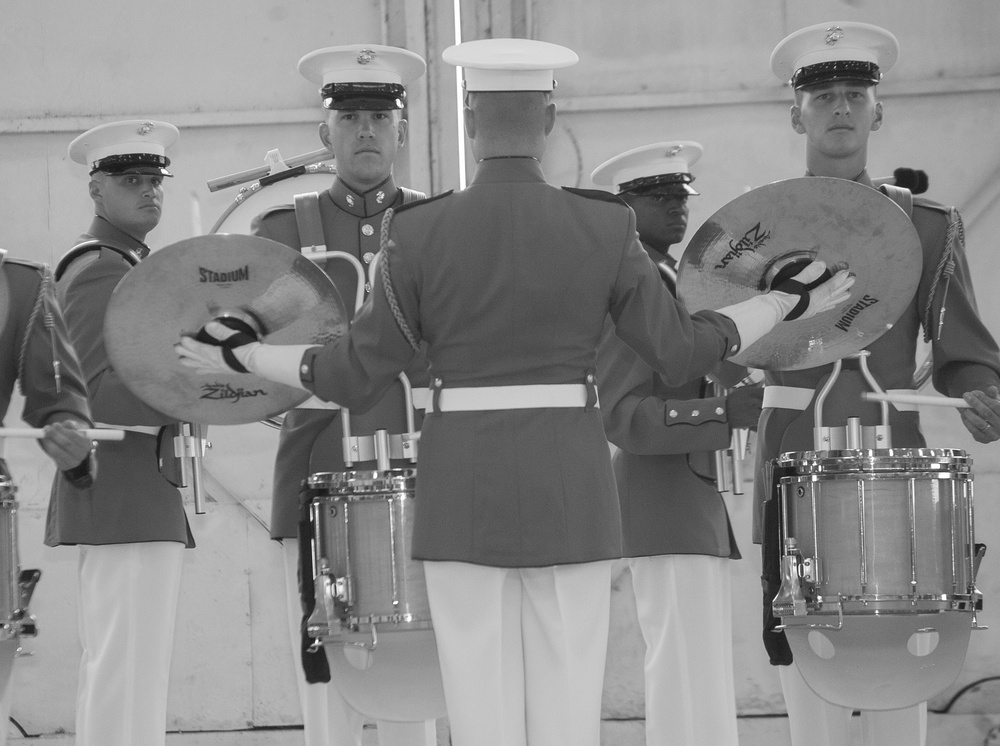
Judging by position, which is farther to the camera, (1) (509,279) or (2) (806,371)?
(2) (806,371)

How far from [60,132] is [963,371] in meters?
4.17

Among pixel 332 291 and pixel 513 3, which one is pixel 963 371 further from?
pixel 513 3

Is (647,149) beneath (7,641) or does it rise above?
above

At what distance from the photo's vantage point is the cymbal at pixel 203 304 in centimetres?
359

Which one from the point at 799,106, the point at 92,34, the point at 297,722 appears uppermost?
the point at 92,34

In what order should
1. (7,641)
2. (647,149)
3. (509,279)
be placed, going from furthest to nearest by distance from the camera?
(647,149), (7,641), (509,279)

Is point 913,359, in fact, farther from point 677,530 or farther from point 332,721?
point 332,721

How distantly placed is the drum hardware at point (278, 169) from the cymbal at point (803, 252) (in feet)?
5.75

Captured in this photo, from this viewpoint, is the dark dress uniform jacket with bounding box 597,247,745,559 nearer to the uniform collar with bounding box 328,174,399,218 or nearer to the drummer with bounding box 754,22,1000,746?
the drummer with bounding box 754,22,1000,746

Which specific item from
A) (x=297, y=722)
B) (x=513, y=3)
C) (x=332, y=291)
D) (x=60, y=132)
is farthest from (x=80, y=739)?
(x=513, y=3)

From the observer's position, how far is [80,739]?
4461 mm

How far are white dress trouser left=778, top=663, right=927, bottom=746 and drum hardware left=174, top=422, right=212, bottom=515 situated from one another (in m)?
1.84

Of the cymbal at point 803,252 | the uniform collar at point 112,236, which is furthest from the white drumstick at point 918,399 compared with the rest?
the uniform collar at point 112,236

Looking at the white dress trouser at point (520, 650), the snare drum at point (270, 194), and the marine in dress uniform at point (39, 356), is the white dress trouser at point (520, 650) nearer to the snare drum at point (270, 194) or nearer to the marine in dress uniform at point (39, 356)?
the marine in dress uniform at point (39, 356)
